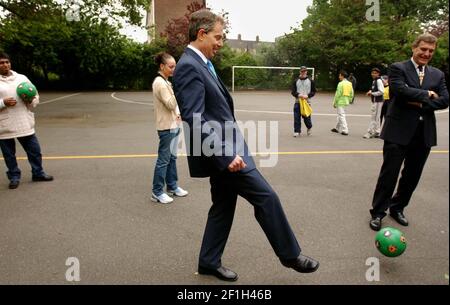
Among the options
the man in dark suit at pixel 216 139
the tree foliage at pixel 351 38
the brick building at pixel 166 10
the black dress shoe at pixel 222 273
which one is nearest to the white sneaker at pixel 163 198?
the black dress shoe at pixel 222 273

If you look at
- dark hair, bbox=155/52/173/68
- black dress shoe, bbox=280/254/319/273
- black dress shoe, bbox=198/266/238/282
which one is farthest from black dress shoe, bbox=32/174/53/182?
black dress shoe, bbox=280/254/319/273

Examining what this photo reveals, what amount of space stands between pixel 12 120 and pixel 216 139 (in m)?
3.93

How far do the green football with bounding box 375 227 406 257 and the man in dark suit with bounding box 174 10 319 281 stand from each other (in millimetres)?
670

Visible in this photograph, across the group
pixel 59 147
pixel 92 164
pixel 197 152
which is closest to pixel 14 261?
pixel 197 152

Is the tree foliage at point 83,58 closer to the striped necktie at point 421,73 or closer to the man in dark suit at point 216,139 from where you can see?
the striped necktie at point 421,73

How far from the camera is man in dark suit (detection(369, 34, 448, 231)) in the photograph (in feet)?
11.2

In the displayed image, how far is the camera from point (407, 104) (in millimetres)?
3596

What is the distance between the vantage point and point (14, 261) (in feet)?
10.5

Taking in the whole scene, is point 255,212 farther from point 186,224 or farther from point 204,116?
point 186,224

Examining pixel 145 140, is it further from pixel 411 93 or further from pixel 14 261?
pixel 411 93

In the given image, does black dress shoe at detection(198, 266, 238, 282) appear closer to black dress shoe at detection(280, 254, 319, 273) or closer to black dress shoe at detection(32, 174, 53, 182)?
black dress shoe at detection(280, 254, 319, 273)
